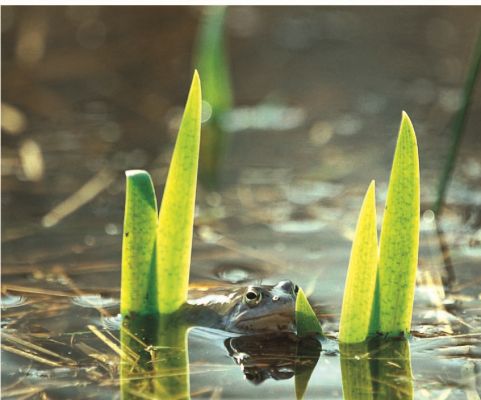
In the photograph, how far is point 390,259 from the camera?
2.91 m

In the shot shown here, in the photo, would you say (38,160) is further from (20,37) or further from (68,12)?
(68,12)

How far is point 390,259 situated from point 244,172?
2.24 meters

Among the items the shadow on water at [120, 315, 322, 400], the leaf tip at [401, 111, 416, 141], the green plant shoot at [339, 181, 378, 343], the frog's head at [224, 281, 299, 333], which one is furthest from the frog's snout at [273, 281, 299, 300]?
the leaf tip at [401, 111, 416, 141]

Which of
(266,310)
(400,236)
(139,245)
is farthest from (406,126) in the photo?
(139,245)

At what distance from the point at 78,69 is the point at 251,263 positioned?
3.45 m

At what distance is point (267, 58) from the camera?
728 centimetres

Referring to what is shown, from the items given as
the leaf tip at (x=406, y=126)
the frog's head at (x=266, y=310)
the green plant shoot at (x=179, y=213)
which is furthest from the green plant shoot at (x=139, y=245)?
the leaf tip at (x=406, y=126)

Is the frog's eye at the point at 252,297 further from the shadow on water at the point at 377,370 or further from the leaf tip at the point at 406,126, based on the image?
the leaf tip at the point at 406,126

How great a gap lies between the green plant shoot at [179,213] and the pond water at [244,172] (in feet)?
0.62

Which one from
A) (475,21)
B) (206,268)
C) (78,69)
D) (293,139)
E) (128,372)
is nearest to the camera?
(128,372)

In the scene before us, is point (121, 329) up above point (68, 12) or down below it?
below

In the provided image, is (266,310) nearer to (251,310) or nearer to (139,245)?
(251,310)

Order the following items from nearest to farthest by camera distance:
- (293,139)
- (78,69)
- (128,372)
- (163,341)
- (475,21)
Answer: (128,372)
(163,341)
(293,139)
(78,69)
(475,21)

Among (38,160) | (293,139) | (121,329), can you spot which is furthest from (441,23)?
(121,329)
